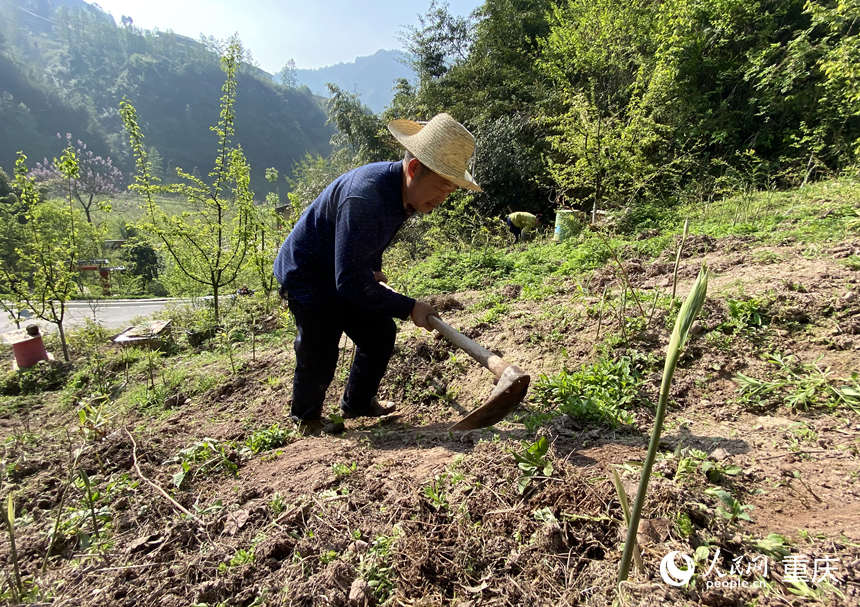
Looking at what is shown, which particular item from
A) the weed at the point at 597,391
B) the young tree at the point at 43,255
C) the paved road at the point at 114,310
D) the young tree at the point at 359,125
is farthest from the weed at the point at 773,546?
the young tree at the point at 359,125

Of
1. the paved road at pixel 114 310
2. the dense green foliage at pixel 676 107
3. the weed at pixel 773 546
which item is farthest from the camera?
the paved road at pixel 114 310

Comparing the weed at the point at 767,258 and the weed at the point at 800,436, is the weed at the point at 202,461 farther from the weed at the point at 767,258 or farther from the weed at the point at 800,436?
the weed at the point at 767,258

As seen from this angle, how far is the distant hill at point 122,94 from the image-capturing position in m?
68.1

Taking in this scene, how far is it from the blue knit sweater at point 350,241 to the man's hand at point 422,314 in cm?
4

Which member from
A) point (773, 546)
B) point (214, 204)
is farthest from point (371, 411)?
point (214, 204)

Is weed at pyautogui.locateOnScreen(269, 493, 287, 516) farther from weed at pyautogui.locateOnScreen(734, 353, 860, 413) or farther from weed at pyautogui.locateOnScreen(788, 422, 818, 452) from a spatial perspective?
weed at pyautogui.locateOnScreen(734, 353, 860, 413)

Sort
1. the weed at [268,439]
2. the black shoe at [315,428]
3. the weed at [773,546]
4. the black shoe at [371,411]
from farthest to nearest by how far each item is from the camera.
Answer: the black shoe at [371,411], the black shoe at [315,428], the weed at [268,439], the weed at [773,546]

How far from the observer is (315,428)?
2.73 meters

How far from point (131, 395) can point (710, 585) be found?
5324 millimetres

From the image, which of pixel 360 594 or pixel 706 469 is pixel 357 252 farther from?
pixel 706 469

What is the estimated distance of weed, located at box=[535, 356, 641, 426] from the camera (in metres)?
2.00

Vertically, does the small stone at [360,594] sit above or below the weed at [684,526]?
below

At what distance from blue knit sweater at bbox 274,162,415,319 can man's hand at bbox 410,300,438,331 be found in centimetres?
4

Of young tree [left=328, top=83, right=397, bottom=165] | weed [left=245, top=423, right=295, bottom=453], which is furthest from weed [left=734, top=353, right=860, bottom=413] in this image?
young tree [left=328, top=83, right=397, bottom=165]
